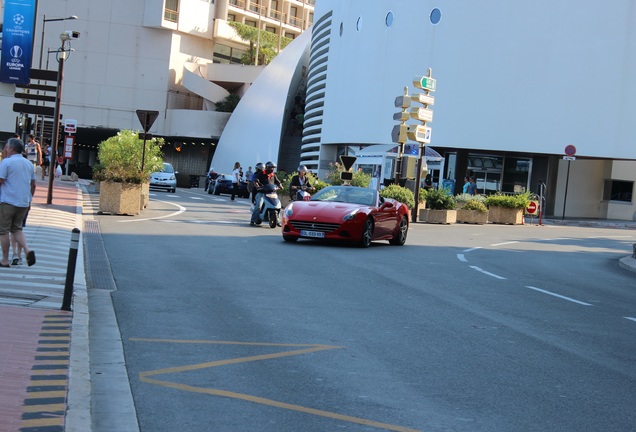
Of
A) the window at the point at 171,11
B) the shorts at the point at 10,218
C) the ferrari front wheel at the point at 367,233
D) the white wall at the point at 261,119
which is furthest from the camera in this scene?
the window at the point at 171,11

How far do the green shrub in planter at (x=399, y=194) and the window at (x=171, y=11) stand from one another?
55978 mm

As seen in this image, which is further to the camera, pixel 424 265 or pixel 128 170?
pixel 128 170

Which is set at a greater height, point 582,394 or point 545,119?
point 545,119

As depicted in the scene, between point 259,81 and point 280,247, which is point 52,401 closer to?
point 280,247

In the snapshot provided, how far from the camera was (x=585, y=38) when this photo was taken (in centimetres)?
5219

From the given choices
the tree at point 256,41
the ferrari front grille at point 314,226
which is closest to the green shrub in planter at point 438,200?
the ferrari front grille at point 314,226

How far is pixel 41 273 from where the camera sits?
37.9ft

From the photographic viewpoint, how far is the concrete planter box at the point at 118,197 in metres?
24.8

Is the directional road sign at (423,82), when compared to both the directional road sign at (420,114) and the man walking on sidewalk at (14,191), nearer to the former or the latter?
the directional road sign at (420,114)

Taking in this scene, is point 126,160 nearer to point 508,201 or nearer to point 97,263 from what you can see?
point 97,263

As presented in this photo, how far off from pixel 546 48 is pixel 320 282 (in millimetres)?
42785

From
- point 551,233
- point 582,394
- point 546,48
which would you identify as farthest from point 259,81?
point 582,394

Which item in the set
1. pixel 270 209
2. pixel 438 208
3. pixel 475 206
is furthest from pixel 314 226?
pixel 475 206

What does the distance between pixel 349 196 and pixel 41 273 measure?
10.7 meters
